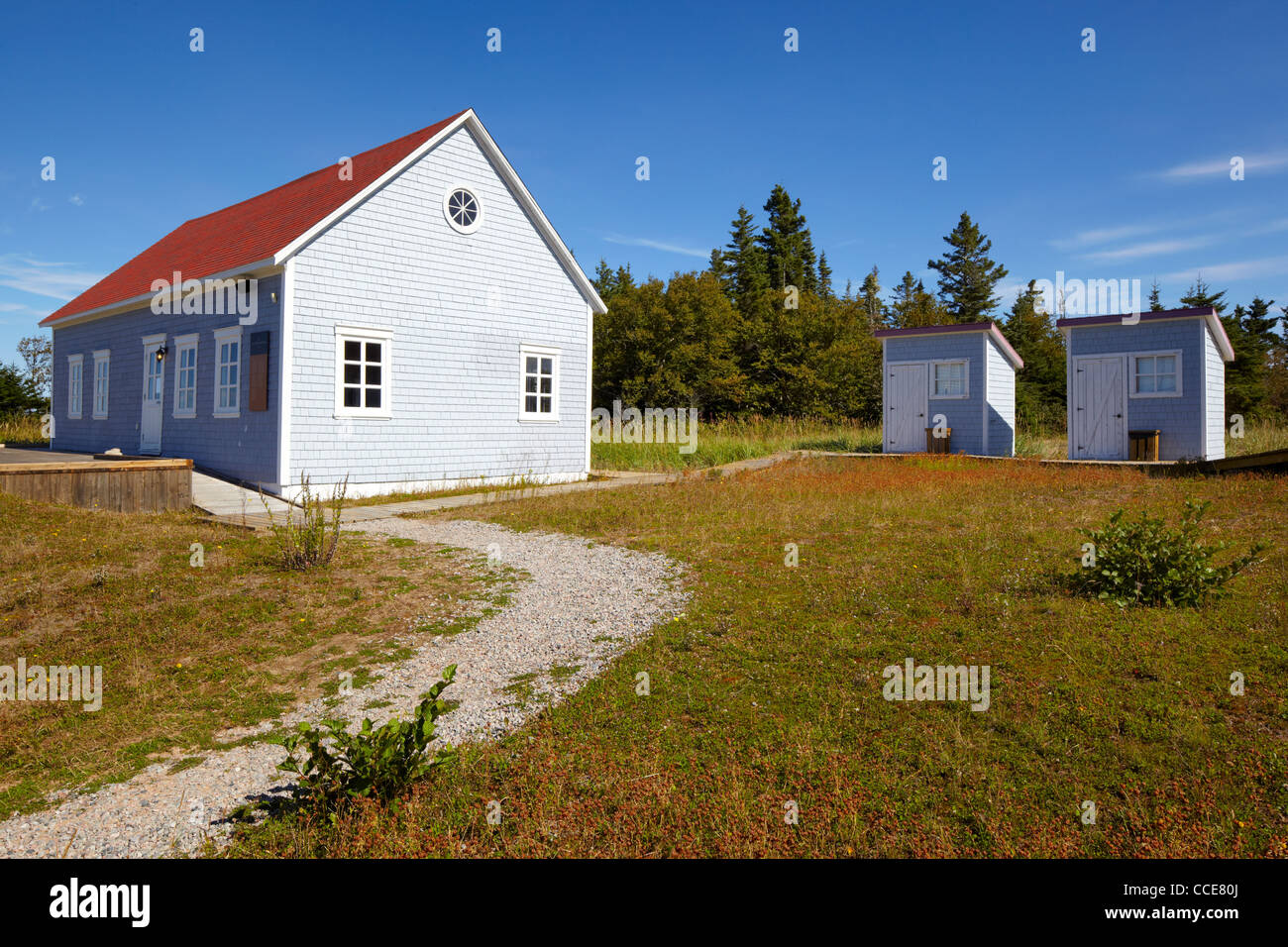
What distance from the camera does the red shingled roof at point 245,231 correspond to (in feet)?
49.9

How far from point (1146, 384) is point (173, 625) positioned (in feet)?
72.8

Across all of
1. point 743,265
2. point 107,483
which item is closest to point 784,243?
point 743,265

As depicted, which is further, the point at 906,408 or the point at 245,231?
the point at 906,408

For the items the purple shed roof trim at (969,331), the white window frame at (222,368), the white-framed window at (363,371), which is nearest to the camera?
the white-framed window at (363,371)

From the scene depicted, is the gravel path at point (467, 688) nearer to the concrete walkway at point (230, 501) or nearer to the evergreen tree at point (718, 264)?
the concrete walkway at point (230, 501)

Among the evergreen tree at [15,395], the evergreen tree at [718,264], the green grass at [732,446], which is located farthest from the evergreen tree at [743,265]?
the evergreen tree at [15,395]

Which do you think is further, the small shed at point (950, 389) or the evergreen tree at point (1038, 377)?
the evergreen tree at point (1038, 377)

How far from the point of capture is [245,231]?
17828 mm

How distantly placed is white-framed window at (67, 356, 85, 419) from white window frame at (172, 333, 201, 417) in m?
6.17

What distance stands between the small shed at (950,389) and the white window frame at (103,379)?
21672 millimetres

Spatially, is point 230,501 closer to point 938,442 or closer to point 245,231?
point 245,231

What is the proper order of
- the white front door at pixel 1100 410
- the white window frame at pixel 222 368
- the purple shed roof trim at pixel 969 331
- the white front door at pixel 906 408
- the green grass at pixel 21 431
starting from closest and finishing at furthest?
the white window frame at pixel 222 368 → the white front door at pixel 1100 410 → the purple shed roof trim at pixel 969 331 → the white front door at pixel 906 408 → the green grass at pixel 21 431

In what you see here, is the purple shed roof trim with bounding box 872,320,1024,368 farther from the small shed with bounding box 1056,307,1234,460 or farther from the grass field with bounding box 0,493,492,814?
the grass field with bounding box 0,493,492,814

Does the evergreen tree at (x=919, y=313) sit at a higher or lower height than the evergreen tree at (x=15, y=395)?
higher
